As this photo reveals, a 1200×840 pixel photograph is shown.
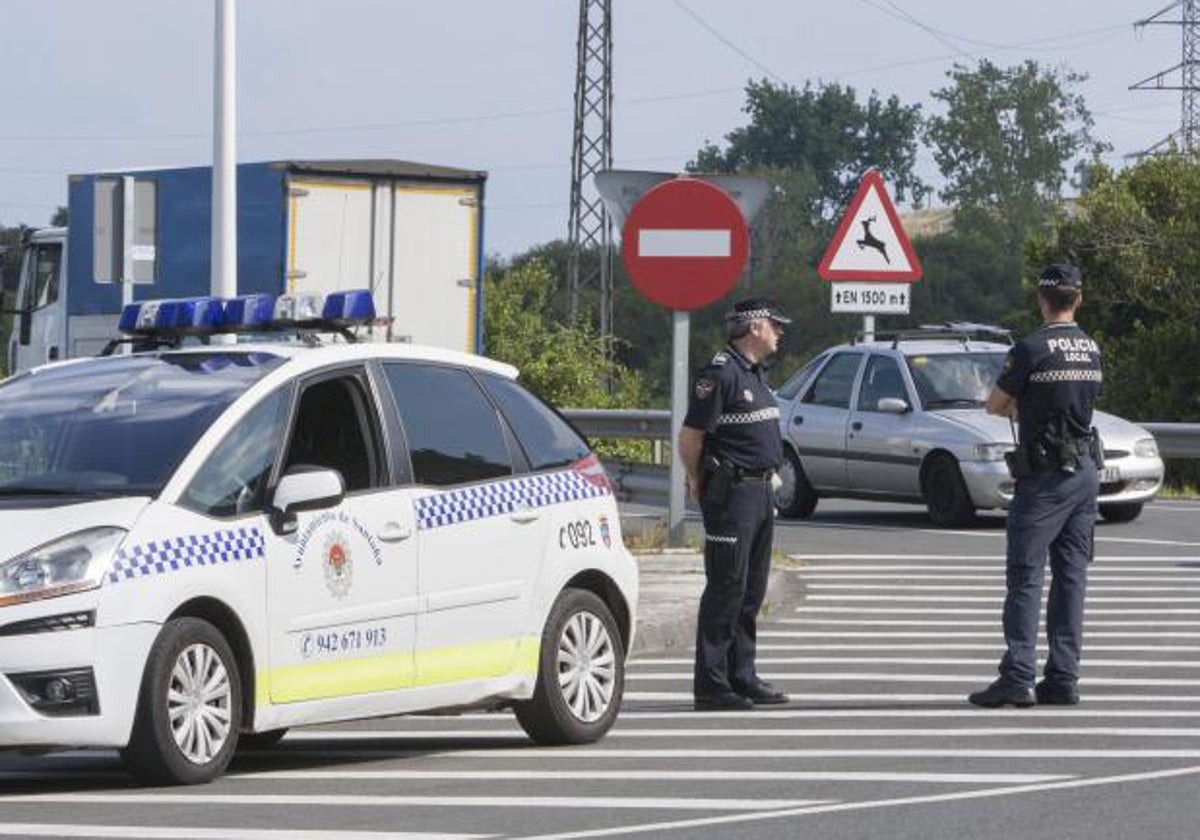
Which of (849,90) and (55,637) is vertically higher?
(849,90)

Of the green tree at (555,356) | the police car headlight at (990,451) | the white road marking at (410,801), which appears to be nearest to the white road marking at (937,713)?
the white road marking at (410,801)

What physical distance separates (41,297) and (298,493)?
22.1 meters

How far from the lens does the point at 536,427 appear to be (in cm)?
1194

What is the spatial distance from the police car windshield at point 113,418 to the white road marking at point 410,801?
39.6 inches

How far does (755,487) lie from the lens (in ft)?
42.8

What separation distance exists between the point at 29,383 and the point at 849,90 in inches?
4611

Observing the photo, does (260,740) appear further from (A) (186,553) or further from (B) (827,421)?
(B) (827,421)

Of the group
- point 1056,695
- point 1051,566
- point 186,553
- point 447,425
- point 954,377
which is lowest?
point 1056,695

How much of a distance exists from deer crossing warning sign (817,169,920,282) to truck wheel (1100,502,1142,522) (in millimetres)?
2453

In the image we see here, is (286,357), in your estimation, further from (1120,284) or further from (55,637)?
(1120,284)

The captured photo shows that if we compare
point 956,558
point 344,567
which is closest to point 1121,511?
point 956,558

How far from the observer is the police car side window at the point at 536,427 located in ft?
38.7

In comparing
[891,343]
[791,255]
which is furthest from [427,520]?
[791,255]

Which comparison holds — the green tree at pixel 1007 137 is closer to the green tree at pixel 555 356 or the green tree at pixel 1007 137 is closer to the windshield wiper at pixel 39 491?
the green tree at pixel 555 356
